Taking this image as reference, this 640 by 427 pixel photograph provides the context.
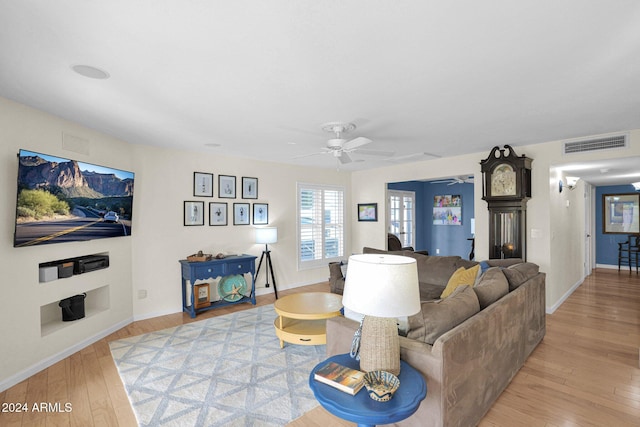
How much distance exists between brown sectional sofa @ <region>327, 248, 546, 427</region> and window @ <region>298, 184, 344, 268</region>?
12.7 ft

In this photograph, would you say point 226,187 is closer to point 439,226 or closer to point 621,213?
point 439,226

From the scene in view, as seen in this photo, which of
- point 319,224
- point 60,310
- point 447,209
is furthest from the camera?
point 447,209

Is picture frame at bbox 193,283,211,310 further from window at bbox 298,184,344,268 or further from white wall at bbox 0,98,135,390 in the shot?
window at bbox 298,184,344,268

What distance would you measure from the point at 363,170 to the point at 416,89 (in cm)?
437

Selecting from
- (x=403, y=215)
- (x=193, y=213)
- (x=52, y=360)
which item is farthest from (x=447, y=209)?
(x=52, y=360)

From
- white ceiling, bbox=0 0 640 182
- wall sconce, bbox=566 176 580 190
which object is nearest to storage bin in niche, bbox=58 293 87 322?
white ceiling, bbox=0 0 640 182

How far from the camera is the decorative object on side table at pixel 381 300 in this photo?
1476mm

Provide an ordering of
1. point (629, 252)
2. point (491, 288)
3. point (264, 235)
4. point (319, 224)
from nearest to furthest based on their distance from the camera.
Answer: point (491, 288) → point (264, 235) → point (319, 224) → point (629, 252)

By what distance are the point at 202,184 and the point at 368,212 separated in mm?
3542

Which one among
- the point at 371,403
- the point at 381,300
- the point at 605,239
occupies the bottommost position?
the point at 371,403

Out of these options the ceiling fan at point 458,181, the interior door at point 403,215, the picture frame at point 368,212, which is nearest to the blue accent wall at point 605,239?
the ceiling fan at point 458,181

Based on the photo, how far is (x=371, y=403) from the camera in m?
1.40

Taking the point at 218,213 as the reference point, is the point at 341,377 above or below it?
below

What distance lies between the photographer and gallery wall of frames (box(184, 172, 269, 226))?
4.78 meters
